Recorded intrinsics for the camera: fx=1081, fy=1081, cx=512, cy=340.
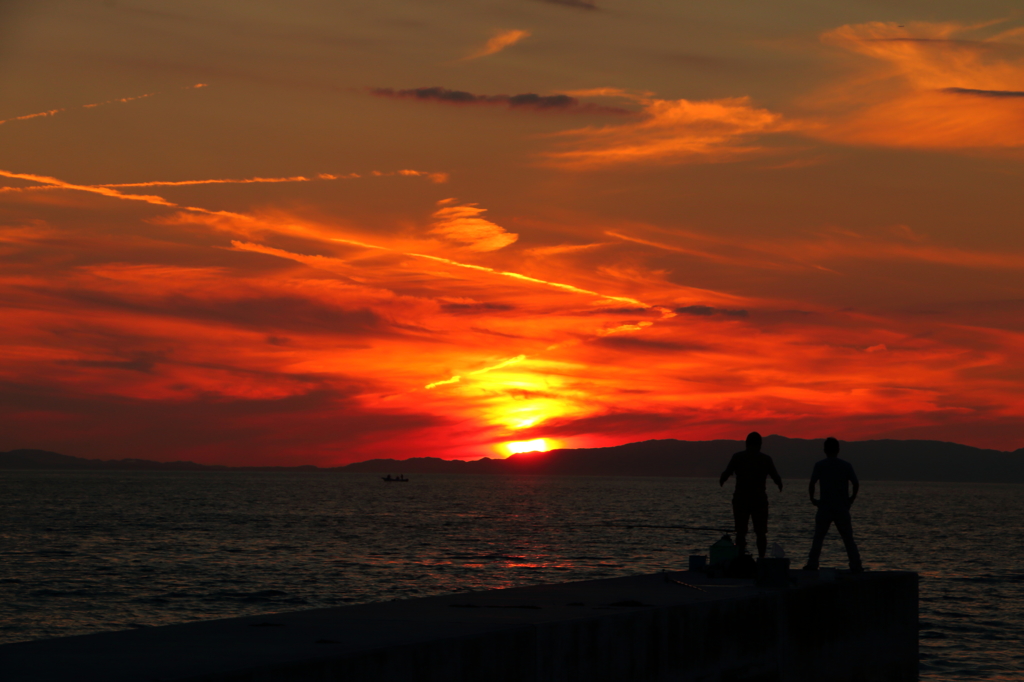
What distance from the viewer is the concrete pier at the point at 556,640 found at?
284 inches

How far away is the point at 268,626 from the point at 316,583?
24511 millimetres

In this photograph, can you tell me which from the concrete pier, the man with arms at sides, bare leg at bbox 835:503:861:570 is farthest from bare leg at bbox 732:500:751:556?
bare leg at bbox 835:503:861:570

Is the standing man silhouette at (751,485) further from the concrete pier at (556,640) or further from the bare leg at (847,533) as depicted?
the bare leg at (847,533)

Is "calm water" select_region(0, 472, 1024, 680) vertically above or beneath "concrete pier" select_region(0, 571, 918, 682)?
beneath

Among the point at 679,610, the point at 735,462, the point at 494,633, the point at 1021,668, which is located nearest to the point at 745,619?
the point at 679,610

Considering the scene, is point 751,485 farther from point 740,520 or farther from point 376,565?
point 376,565

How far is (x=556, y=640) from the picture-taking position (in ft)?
29.6

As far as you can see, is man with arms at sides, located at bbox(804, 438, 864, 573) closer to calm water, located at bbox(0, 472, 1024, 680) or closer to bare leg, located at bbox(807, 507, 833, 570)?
bare leg, located at bbox(807, 507, 833, 570)

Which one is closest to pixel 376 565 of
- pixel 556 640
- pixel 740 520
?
pixel 740 520

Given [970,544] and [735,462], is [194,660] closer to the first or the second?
[735,462]

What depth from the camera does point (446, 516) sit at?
83.7m

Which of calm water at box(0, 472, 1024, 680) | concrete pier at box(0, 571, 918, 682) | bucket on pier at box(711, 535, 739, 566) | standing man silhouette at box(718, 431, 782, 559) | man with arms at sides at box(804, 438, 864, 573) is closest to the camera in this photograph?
concrete pier at box(0, 571, 918, 682)

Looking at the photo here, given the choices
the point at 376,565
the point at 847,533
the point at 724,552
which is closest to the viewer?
the point at 724,552

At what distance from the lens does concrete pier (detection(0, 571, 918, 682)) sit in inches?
284
